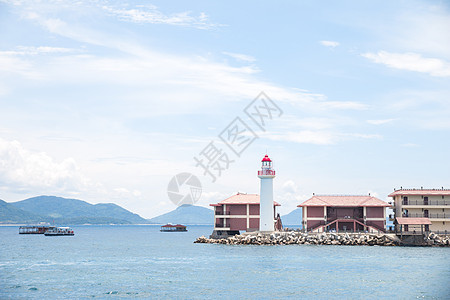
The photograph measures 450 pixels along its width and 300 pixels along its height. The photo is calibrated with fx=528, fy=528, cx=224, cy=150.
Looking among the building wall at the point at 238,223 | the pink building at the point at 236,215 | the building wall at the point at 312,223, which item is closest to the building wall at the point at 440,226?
the building wall at the point at 312,223

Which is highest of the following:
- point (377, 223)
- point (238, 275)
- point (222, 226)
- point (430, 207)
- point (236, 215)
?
point (430, 207)

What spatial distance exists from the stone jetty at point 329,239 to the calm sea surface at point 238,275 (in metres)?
7.06

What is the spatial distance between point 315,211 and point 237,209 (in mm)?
10742

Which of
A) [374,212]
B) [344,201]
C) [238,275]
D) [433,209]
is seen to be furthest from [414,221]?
[238,275]

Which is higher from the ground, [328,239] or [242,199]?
[242,199]

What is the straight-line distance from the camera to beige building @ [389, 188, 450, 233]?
6750cm

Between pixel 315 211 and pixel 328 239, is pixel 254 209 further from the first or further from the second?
pixel 328 239

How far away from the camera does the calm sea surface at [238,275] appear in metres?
32.6

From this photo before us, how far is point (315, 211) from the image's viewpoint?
6962 centimetres

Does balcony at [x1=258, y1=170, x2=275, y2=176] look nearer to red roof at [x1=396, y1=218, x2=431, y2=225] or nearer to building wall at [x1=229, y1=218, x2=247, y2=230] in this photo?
building wall at [x1=229, y1=218, x2=247, y2=230]

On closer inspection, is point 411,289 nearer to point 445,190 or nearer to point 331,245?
point 331,245

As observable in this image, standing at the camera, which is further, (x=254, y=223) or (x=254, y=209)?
(x=254, y=209)

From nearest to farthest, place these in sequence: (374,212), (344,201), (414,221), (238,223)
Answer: (414,221), (374,212), (344,201), (238,223)

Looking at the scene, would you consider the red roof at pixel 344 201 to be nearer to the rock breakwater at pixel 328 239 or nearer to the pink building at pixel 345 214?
the pink building at pixel 345 214
